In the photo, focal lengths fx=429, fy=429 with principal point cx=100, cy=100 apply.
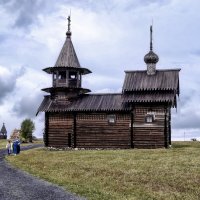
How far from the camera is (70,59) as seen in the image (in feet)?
165

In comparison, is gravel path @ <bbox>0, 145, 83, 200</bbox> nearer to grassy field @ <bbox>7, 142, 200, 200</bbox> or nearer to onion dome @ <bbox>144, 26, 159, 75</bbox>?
grassy field @ <bbox>7, 142, 200, 200</bbox>

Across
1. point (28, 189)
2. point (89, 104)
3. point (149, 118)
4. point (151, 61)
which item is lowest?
point (28, 189)

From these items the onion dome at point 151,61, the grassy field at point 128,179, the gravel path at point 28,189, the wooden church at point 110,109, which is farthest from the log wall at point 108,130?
the gravel path at point 28,189

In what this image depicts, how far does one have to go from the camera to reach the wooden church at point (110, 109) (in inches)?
1773

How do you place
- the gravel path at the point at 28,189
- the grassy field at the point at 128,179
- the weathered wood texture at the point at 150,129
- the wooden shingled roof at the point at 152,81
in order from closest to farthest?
the gravel path at the point at 28,189
the grassy field at the point at 128,179
the weathered wood texture at the point at 150,129
the wooden shingled roof at the point at 152,81

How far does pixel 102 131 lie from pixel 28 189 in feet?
94.8

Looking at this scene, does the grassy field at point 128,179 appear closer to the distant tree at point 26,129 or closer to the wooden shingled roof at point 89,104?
the wooden shingled roof at point 89,104

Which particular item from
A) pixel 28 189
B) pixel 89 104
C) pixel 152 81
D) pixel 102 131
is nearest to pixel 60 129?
pixel 89 104

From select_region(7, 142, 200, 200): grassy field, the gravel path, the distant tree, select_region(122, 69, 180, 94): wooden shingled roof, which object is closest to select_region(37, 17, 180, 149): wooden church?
select_region(122, 69, 180, 94): wooden shingled roof

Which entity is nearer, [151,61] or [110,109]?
[110,109]

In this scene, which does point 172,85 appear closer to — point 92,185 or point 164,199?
point 92,185

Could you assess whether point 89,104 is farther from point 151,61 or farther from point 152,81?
point 151,61

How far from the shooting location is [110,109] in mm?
45906

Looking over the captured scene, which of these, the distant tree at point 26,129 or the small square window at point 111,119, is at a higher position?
the small square window at point 111,119
